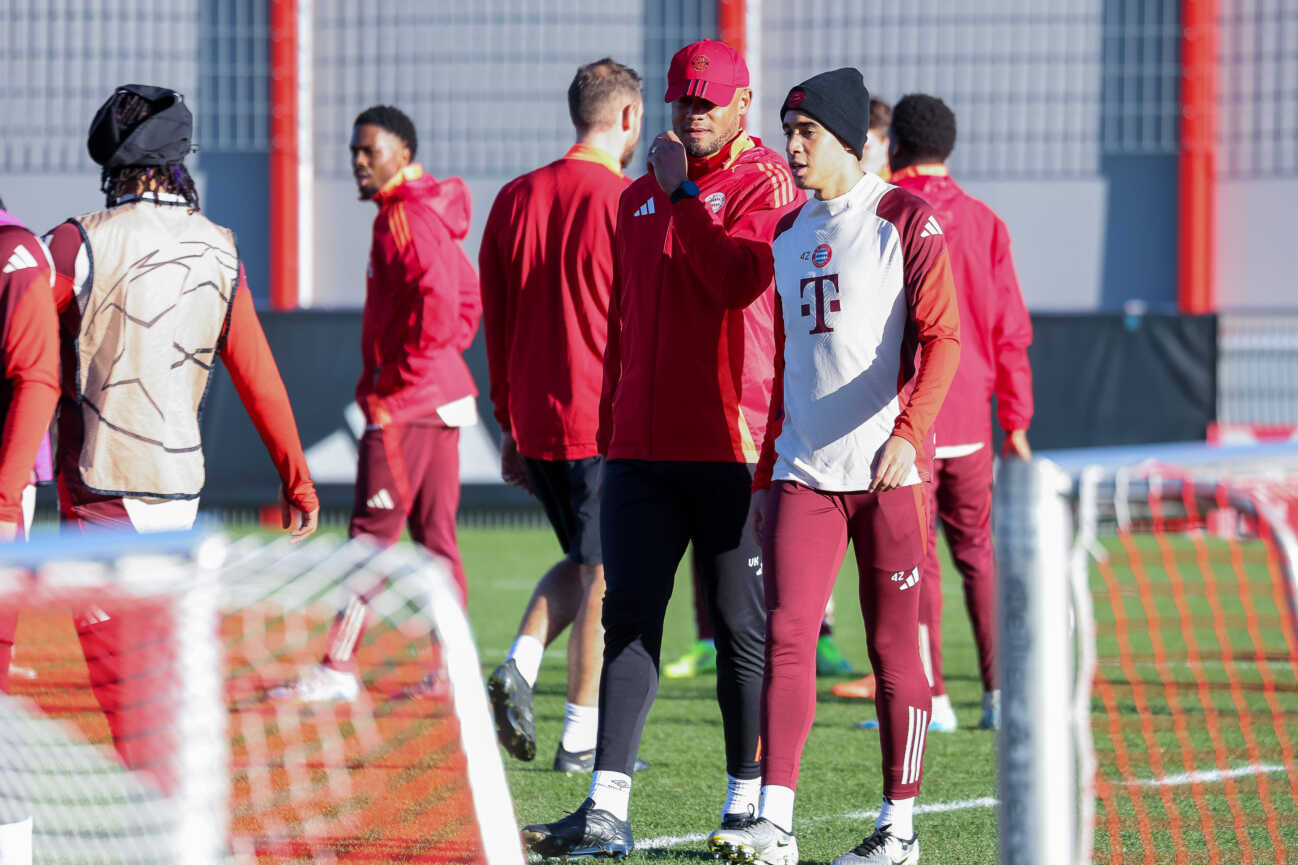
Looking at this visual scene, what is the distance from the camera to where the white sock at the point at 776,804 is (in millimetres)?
4016

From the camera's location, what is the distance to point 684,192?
4250mm

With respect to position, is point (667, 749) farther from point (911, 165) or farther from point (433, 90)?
point (433, 90)

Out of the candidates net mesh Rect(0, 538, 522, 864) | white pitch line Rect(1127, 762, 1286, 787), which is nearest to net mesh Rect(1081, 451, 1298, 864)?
white pitch line Rect(1127, 762, 1286, 787)

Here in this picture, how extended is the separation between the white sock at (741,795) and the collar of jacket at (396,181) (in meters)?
3.29

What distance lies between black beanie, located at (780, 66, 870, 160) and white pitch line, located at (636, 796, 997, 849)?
Result: 1.79 meters

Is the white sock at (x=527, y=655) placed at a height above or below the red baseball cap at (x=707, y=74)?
below

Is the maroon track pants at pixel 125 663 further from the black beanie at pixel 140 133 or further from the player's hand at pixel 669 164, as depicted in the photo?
the player's hand at pixel 669 164

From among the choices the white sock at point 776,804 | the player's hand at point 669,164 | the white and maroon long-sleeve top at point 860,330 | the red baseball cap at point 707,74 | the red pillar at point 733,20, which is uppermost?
the red pillar at point 733,20

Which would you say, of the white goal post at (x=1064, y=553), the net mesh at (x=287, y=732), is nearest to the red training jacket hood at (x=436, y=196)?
the net mesh at (x=287, y=732)

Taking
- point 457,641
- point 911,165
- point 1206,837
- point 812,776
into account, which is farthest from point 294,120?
point 457,641

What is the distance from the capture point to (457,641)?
251 centimetres

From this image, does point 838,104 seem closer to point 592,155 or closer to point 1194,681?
point 592,155

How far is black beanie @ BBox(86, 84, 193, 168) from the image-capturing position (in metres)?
3.97

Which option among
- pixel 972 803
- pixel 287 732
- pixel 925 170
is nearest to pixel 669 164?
pixel 972 803
